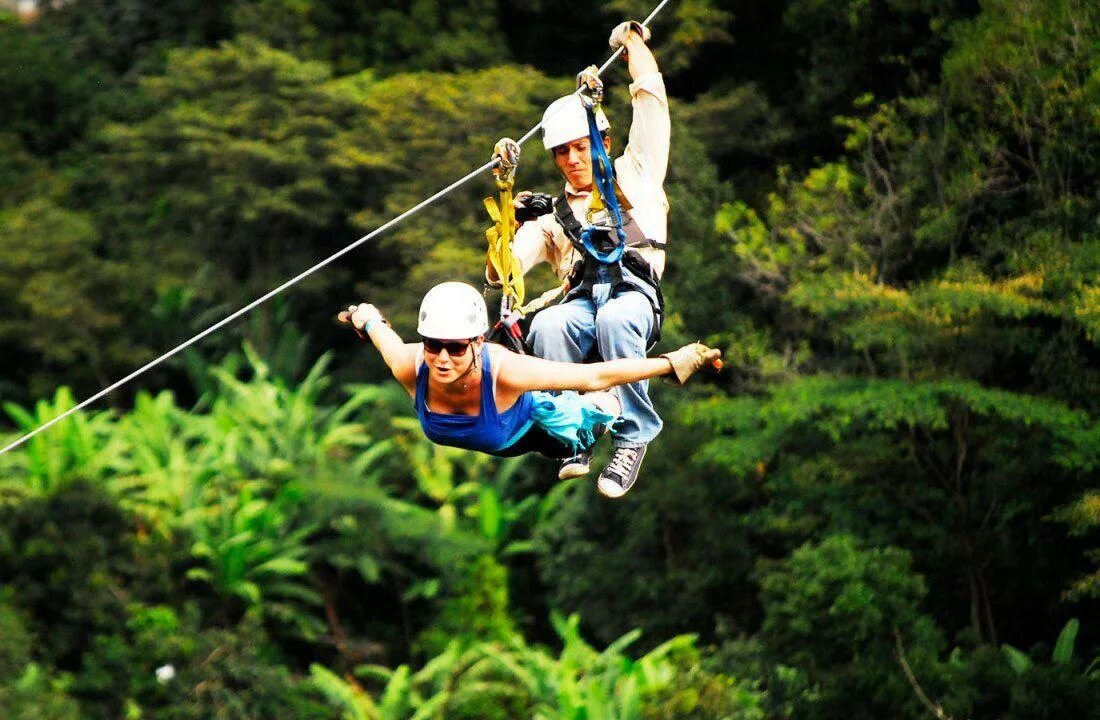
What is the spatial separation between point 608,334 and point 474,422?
698 millimetres

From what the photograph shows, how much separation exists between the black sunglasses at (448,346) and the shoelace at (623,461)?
3.36ft

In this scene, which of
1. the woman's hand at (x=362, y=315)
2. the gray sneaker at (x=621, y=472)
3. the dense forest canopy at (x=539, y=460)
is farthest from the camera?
the dense forest canopy at (x=539, y=460)

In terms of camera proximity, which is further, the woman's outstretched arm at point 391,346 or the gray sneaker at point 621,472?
the gray sneaker at point 621,472

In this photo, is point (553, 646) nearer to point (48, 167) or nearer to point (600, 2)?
point (600, 2)

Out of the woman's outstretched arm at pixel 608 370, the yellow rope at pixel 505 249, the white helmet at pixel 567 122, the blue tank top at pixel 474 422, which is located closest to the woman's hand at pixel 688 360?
the woman's outstretched arm at pixel 608 370

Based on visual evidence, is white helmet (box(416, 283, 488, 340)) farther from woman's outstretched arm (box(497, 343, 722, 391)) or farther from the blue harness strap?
the blue harness strap

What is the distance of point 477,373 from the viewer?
5074mm

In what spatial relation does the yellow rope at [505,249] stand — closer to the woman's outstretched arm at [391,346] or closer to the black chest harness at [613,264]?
the black chest harness at [613,264]

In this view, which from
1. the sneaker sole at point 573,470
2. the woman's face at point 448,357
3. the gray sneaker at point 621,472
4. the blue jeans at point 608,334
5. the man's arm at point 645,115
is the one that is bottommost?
the gray sneaker at point 621,472

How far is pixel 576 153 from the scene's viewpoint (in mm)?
5848

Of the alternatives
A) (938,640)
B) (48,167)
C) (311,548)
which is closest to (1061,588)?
(938,640)

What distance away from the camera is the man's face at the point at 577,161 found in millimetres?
5824

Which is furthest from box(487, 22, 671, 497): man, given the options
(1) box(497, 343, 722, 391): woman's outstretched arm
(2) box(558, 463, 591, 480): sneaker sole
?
(1) box(497, 343, 722, 391): woman's outstretched arm

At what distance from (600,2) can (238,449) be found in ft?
18.8
